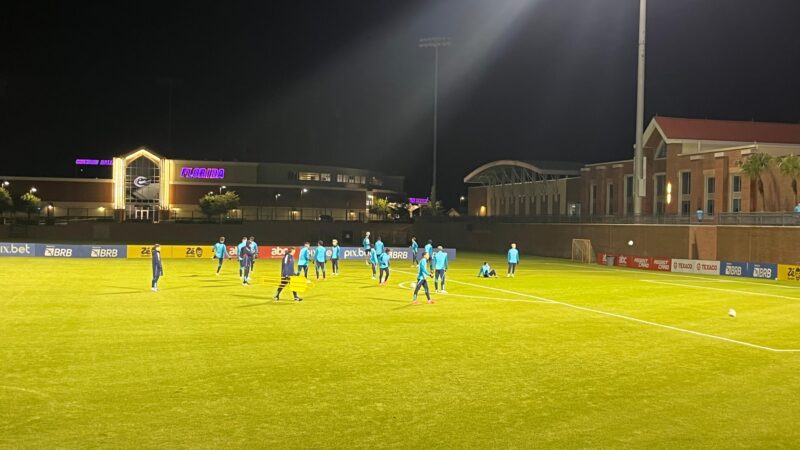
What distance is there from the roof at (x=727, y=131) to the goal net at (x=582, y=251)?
13.5m

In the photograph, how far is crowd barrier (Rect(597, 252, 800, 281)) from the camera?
4253 centimetres

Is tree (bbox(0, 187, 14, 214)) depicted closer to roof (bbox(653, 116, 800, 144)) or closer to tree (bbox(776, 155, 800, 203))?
roof (bbox(653, 116, 800, 144))

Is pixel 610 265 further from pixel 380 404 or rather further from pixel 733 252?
pixel 380 404

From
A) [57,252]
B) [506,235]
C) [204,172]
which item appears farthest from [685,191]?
[204,172]

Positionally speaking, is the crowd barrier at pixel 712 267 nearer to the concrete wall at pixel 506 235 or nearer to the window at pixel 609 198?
the concrete wall at pixel 506 235

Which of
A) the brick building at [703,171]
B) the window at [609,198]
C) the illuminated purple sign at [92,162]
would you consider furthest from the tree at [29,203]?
the brick building at [703,171]

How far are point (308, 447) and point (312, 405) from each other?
2191 millimetres

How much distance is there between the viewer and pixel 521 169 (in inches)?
3841

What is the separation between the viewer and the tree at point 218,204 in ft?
297

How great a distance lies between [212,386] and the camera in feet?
41.8

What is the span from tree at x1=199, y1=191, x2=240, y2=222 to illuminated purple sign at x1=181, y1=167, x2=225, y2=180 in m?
8.64

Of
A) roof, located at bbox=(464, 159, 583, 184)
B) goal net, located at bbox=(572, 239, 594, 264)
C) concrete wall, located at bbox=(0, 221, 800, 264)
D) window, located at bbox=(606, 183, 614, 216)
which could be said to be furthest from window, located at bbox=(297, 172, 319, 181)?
goal net, located at bbox=(572, 239, 594, 264)

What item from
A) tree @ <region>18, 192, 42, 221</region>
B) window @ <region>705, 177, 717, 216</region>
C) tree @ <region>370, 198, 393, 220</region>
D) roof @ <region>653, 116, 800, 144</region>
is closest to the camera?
window @ <region>705, 177, 717, 216</region>

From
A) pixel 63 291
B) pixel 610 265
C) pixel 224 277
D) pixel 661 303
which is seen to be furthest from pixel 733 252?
pixel 63 291
